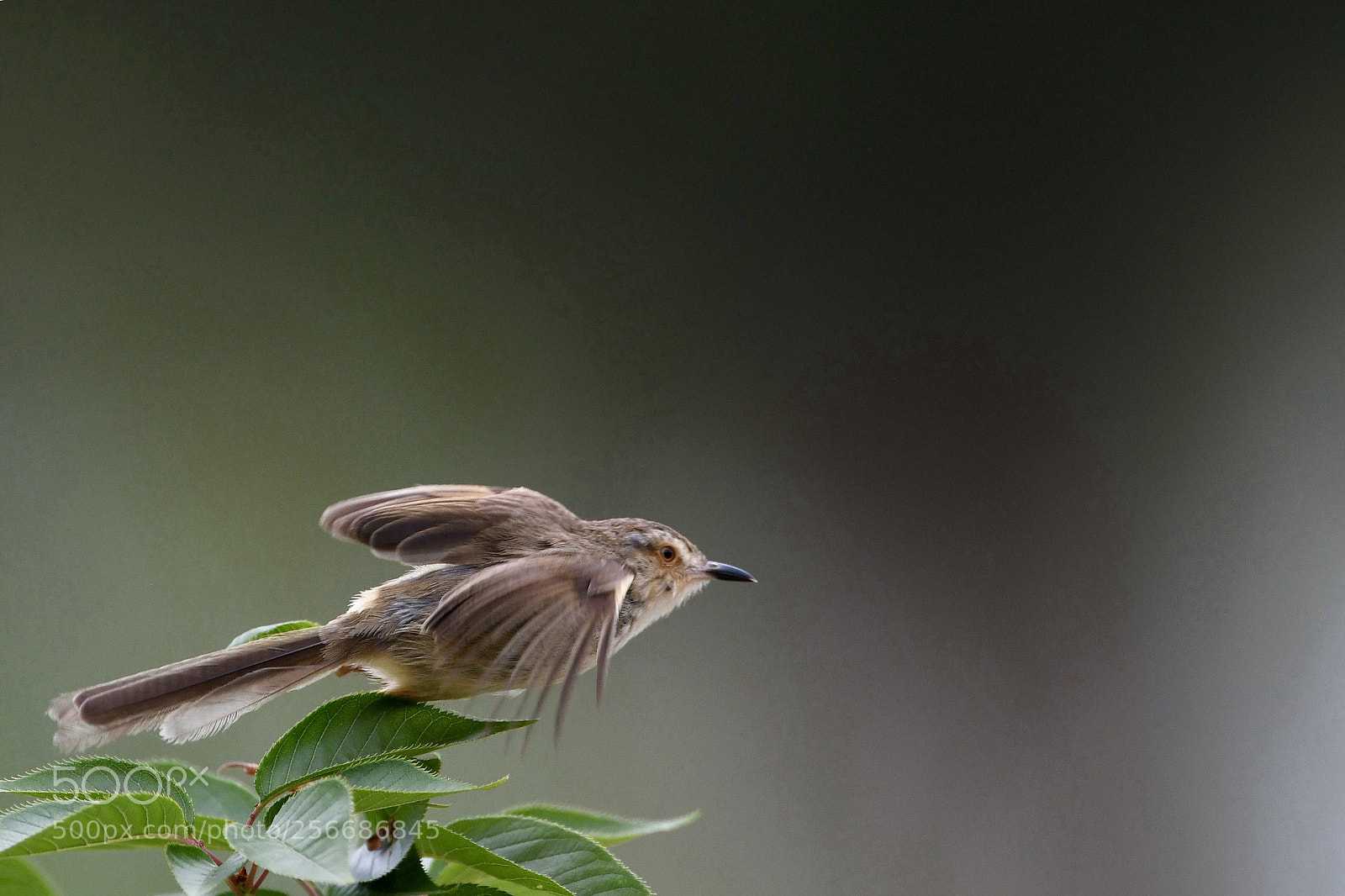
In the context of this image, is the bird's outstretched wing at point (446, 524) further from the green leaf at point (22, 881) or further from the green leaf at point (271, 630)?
the green leaf at point (22, 881)

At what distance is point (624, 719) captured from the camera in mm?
2424

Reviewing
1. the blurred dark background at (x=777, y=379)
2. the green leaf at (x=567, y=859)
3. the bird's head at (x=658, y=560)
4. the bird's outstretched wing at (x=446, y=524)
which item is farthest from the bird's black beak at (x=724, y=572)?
the blurred dark background at (x=777, y=379)

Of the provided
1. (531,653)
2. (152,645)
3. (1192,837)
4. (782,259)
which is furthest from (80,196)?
(1192,837)

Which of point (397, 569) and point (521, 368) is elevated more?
point (521, 368)

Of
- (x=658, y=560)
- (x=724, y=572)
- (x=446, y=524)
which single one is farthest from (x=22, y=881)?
(x=724, y=572)

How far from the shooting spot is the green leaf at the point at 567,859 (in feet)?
1.99

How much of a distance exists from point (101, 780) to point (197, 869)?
11 cm

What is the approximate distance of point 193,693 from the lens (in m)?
0.70

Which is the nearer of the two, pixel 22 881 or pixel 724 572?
pixel 22 881

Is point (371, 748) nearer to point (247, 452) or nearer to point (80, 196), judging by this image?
point (247, 452)

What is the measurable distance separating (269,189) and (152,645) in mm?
1069

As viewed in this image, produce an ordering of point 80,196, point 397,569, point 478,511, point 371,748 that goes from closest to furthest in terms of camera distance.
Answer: point 371,748 → point 478,511 → point 80,196 → point 397,569

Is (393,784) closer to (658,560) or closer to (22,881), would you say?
(22,881)

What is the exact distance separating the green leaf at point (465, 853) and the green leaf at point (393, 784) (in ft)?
0.09
